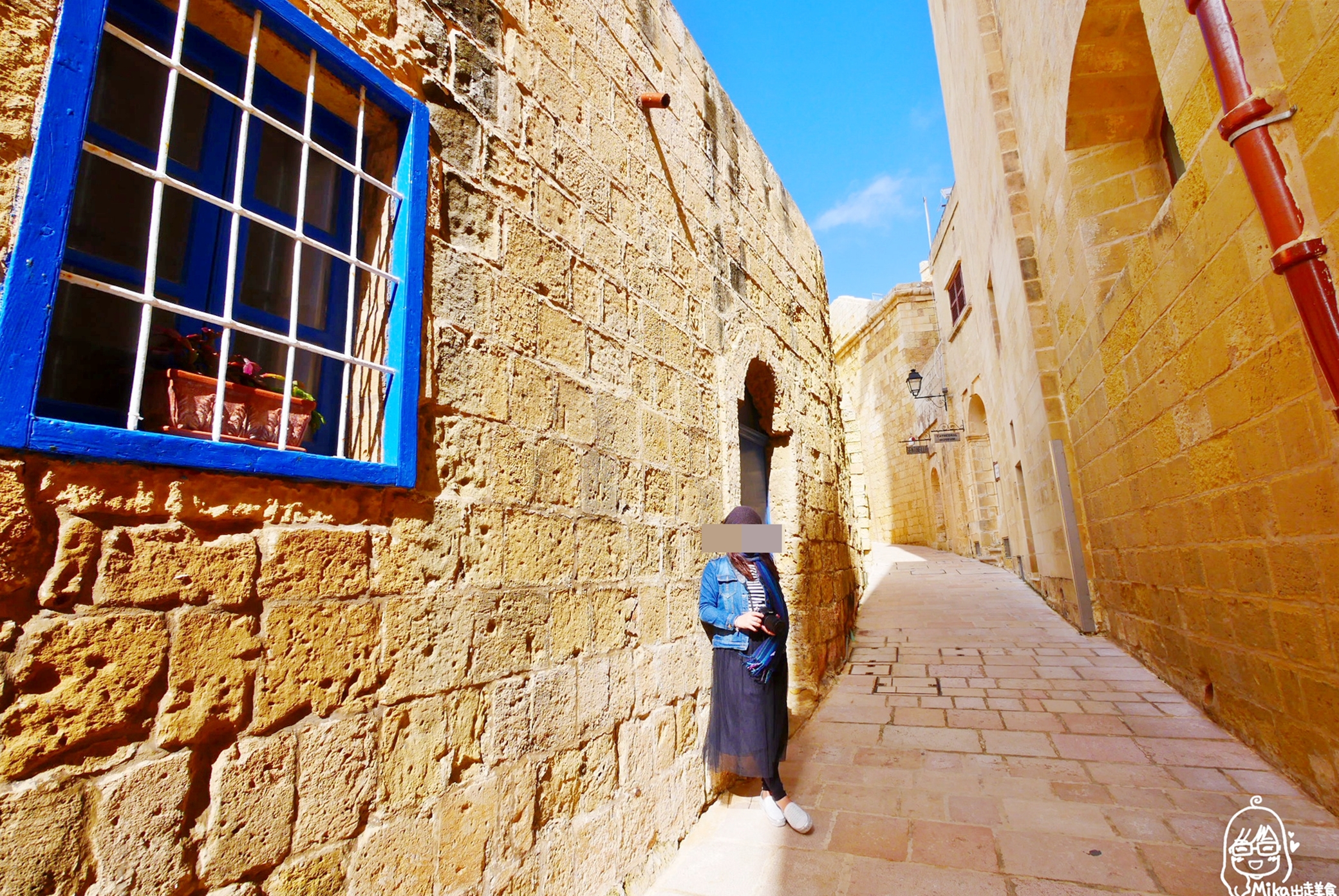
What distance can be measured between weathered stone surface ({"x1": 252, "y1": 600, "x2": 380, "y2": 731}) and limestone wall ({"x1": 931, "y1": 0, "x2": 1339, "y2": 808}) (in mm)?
3289

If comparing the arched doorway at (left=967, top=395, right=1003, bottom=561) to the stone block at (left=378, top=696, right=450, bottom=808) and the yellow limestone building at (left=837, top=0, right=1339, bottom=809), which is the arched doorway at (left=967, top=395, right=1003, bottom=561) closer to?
the yellow limestone building at (left=837, top=0, right=1339, bottom=809)

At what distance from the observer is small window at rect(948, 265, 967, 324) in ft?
40.7

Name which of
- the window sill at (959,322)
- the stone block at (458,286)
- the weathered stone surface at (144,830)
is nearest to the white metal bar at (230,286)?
the stone block at (458,286)

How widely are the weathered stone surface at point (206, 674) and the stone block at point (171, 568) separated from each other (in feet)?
0.13

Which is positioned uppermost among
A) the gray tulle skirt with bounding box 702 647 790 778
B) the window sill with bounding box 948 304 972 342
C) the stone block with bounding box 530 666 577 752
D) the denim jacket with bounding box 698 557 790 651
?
the window sill with bounding box 948 304 972 342

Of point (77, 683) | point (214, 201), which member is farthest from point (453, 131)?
point (77, 683)

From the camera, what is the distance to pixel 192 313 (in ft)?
3.89

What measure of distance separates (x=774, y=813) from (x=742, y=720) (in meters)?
0.45

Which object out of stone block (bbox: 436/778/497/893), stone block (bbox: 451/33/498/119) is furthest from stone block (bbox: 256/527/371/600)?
stone block (bbox: 451/33/498/119)

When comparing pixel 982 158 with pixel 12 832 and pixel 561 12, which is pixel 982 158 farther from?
pixel 12 832

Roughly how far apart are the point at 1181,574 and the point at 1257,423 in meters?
1.48

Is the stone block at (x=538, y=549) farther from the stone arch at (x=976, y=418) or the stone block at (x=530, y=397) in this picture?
the stone arch at (x=976, y=418)

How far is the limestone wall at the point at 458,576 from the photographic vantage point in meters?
1.04

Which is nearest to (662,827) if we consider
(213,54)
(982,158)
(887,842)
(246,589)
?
(887,842)
